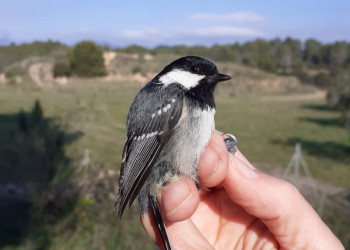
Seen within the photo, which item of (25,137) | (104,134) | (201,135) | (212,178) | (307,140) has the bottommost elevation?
(307,140)

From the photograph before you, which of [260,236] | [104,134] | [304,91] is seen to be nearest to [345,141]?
[104,134]

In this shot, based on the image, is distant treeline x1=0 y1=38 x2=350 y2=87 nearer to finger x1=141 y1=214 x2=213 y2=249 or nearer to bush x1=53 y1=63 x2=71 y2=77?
bush x1=53 y1=63 x2=71 y2=77

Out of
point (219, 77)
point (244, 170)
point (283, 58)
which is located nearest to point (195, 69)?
point (219, 77)

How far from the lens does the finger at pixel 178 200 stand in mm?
2162

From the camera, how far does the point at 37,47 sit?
47.1 feet

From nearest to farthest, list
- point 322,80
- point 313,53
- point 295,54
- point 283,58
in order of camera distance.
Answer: point 322,80 < point 283,58 < point 295,54 < point 313,53

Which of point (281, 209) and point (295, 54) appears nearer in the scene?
point (281, 209)

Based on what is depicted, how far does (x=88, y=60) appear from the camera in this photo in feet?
38.3

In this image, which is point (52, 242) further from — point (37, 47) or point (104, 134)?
point (37, 47)

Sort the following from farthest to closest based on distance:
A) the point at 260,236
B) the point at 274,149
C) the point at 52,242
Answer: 1. the point at 274,149
2. the point at 52,242
3. the point at 260,236

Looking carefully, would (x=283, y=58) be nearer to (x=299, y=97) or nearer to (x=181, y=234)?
(x=299, y=97)

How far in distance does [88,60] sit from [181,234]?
1026 cm

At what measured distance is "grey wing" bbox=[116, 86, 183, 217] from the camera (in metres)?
2.26

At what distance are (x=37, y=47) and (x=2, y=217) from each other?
949 centimetres
